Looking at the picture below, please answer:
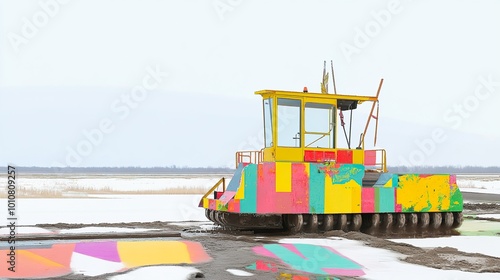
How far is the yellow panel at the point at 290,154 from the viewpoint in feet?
49.1

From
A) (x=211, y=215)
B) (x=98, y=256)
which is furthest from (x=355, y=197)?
(x=98, y=256)

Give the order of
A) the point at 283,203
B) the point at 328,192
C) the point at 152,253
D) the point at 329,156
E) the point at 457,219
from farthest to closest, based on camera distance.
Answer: the point at 457,219 → the point at 329,156 → the point at 328,192 → the point at 283,203 → the point at 152,253

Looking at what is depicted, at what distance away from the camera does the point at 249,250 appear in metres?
11.3

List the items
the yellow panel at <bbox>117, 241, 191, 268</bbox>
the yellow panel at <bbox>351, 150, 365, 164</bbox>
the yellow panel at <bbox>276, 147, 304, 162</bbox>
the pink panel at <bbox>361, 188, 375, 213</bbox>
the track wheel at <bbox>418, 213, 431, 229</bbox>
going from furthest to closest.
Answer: the track wheel at <bbox>418, 213, 431, 229</bbox> → the yellow panel at <bbox>351, 150, 365, 164</bbox> → the pink panel at <bbox>361, 188, 375, 213</bbox> → the yellow panel at <bbox>276, 147, 304, 162</bbox> → the yellow panel at <bbox>117, 241, 191, 268</bbox>

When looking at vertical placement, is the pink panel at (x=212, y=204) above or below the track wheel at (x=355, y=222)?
above

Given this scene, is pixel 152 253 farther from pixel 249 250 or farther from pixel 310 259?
pixel 310 259

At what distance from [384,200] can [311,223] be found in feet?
6.87

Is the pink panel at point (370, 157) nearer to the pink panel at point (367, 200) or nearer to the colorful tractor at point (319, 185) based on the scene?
the colorful tractor at point (319, 185)

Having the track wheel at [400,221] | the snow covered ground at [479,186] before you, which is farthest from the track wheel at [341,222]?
the snow covered ground at [479,186]

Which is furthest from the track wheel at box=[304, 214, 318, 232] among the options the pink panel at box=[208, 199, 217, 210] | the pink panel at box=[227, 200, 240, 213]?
the pink panel at box=[208, 199, 217, 210]

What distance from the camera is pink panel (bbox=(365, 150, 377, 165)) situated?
52.8 ft

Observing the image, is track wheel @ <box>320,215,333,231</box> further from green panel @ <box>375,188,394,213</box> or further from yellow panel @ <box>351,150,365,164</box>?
yellow panel @ <box>351,150,365,164</box>

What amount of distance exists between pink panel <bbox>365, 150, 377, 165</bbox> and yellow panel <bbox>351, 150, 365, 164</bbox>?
190 mm

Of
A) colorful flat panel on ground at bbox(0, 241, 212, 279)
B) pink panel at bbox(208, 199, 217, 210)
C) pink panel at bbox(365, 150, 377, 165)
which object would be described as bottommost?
colorful flat panel on ground at bbox(0, 241, 212, 279)
